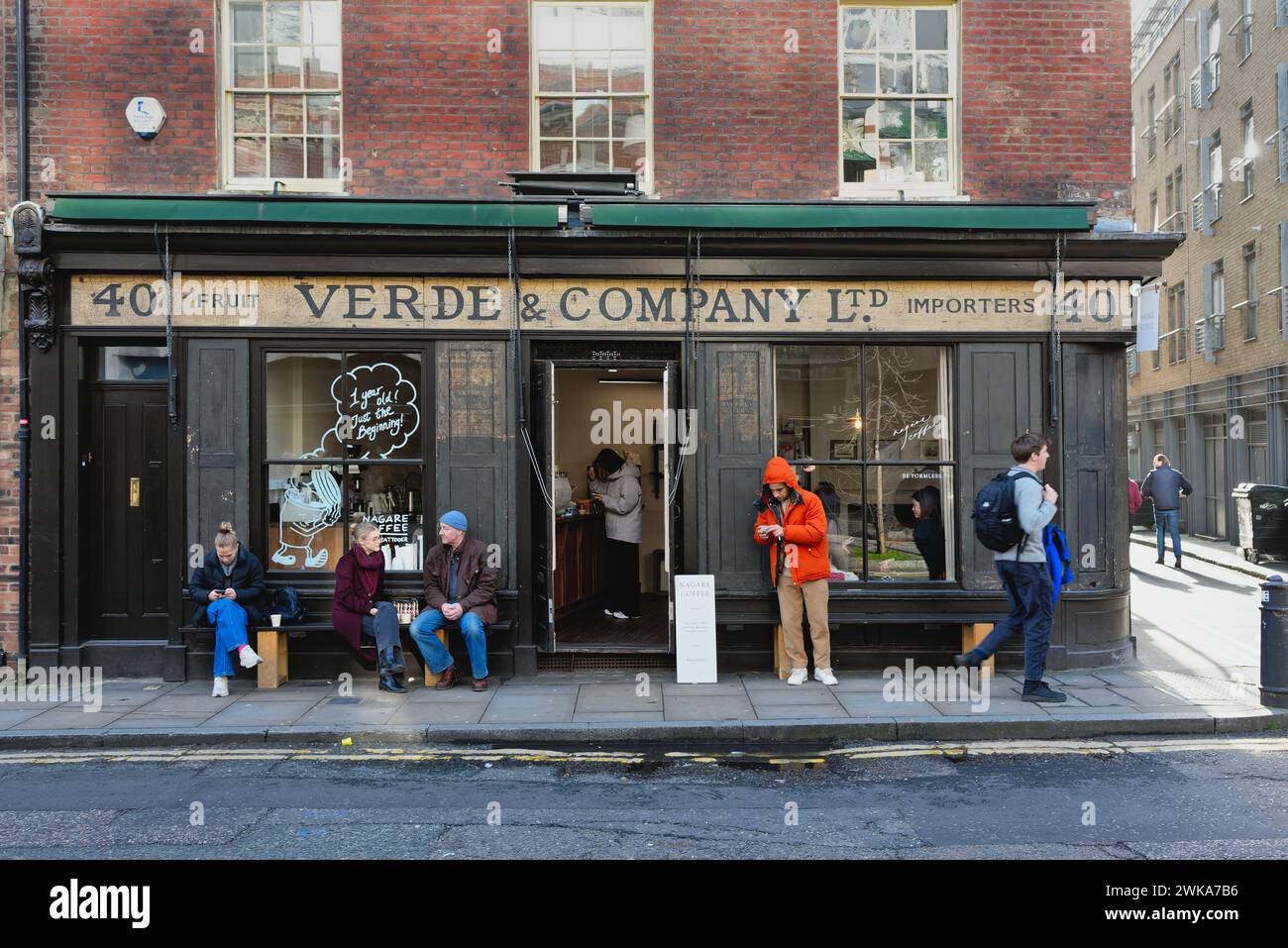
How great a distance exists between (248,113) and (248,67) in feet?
1.52

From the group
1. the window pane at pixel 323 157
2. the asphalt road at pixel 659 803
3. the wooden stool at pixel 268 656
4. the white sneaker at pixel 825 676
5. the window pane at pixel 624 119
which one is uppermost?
the window pane at pixel 624 119

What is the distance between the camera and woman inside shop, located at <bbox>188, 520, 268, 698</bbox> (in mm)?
8430

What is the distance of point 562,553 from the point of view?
1117 cm

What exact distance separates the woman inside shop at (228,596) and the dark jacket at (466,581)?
1597 millimetres

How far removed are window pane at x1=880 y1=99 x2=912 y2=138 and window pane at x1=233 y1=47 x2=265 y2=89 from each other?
20.7ft

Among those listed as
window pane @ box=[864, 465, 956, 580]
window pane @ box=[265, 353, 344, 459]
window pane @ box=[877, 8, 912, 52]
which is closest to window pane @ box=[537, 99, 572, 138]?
window pane @ box=[265, 353, 344, 459]

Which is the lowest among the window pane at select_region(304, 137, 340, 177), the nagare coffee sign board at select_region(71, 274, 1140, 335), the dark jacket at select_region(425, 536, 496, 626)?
the dark jacket at select_region(425, 536, 496, 626)

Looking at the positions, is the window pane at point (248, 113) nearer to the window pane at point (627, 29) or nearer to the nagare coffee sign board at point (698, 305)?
the nagare coffee sign board at point (698, 305)

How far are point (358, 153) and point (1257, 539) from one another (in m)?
16.9

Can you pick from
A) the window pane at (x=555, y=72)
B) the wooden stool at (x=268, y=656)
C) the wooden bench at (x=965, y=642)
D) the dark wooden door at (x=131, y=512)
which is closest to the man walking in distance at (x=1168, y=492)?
the wooden bench at (x=965, y=642)

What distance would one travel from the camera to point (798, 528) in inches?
339

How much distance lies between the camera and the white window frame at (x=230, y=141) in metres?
9.39

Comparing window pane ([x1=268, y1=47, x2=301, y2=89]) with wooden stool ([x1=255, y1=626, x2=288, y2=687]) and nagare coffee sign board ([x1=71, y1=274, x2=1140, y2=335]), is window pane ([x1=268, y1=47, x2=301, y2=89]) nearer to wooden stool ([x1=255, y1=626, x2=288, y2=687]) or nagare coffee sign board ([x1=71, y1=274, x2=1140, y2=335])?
nagare coffee sign board ([x1=71, y1=274, x2=1140, y2=335])

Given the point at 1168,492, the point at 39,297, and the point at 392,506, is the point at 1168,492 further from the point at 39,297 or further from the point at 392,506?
the point at 39,297
